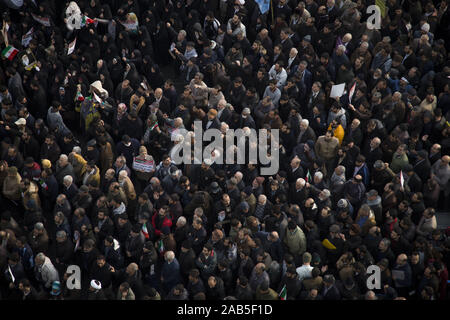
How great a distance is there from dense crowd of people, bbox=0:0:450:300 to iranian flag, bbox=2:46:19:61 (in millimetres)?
29

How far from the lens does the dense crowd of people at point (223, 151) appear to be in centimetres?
1292

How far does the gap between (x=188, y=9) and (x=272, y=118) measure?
15.1 ft

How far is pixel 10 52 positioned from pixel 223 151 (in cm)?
582

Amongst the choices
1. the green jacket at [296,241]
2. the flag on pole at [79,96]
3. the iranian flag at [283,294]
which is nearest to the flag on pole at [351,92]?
the green jacket at [296,241]

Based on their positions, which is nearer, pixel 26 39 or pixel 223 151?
pixel 223 151

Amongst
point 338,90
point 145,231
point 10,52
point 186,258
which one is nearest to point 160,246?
point 145,231

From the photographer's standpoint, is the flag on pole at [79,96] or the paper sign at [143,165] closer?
the paper sign at [143,165]

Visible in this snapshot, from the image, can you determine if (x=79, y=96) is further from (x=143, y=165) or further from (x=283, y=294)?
(x=283, y=294)

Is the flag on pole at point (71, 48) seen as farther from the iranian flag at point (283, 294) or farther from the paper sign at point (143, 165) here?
the iranian flag at point (283, 294)

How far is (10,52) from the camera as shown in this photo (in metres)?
16.7

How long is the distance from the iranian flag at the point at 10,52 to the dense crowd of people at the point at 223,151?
3 centimetres

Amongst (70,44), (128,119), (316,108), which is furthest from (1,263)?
(316,108)

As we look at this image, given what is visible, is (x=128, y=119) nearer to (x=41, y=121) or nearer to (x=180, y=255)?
(x=41, y=121)

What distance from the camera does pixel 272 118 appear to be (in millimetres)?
15508
